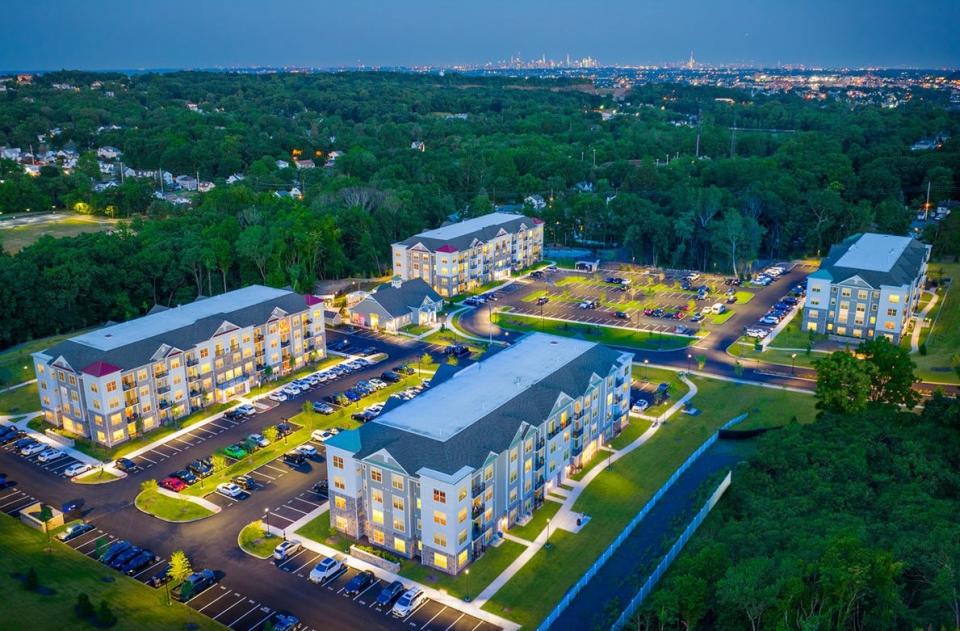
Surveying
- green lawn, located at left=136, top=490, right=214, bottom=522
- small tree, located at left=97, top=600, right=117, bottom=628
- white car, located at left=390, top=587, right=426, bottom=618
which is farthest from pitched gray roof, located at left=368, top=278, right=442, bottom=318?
small tree, located at left=97, top=600, right=117, bottom=628

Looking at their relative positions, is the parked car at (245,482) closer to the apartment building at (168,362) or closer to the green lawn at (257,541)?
the green lawn at (257,541)

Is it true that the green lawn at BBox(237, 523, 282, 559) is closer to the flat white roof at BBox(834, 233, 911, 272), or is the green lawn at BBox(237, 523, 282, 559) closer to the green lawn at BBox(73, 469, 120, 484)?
the green lawn at BBox(73, 469, 120, 484)

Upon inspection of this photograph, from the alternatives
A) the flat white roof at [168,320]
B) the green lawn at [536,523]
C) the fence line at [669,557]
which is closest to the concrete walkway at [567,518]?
the green lawn at [536,523]

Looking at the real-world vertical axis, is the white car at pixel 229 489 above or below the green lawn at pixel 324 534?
above

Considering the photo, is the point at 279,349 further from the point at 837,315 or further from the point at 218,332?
the point at 837,315

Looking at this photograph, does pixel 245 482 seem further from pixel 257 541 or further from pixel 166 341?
pixel 166 341

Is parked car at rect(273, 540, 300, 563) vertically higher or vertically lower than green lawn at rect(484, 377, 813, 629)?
higher
